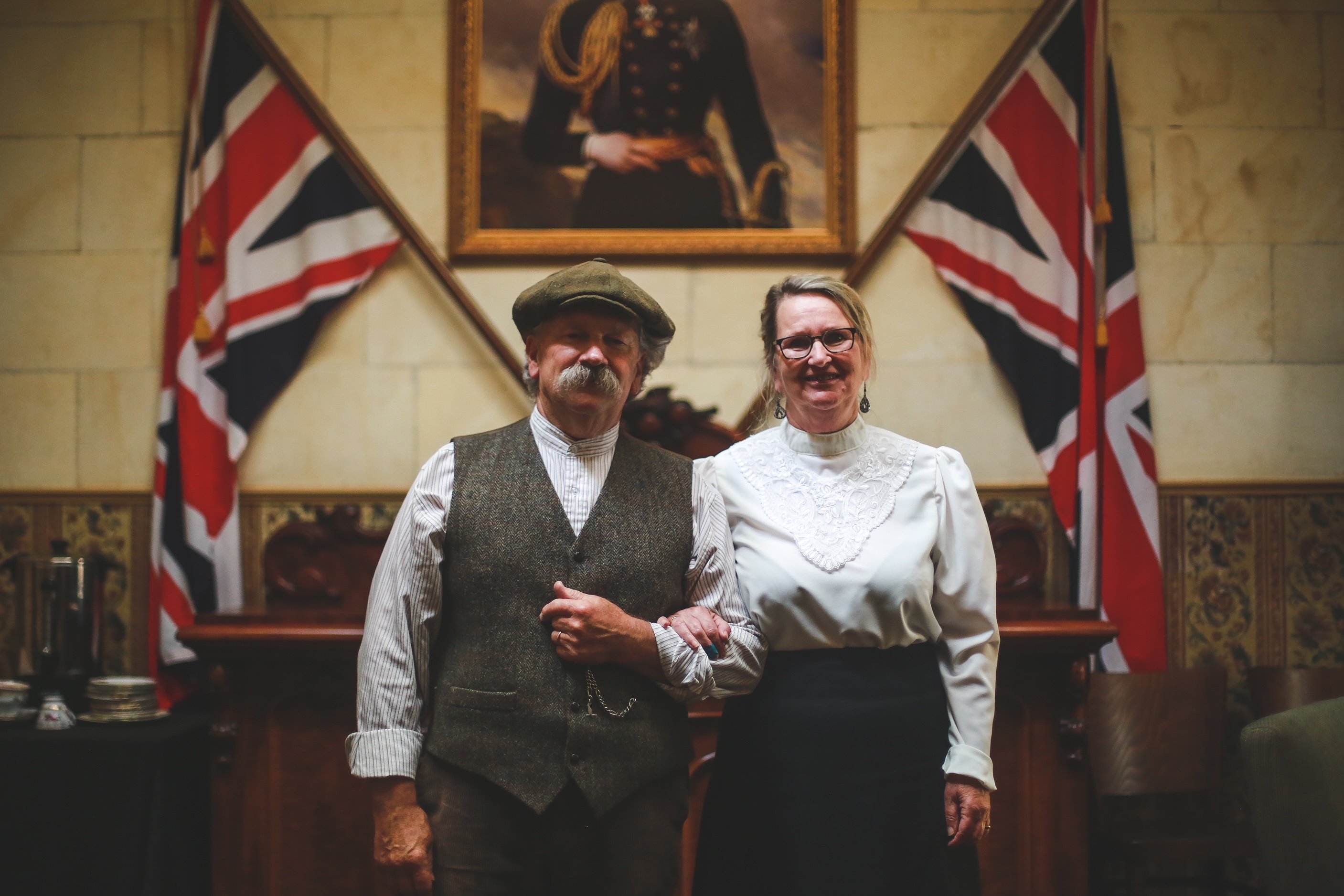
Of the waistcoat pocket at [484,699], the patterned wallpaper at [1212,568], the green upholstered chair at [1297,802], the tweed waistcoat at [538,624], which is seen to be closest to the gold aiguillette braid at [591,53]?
the patterned wallpaper at [1212,568]

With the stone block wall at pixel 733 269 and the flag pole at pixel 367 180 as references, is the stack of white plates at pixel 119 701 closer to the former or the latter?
the stone block wall at pixel 733 269

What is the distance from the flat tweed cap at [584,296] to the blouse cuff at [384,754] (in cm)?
69

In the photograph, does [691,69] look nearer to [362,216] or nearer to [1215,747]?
[362,216]

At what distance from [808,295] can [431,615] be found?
0.90 meters

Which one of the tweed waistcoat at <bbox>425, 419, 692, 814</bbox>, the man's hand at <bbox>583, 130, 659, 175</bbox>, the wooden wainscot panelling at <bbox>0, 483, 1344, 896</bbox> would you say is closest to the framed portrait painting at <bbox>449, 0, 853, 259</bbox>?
the man's hand at <bbox>583, 130, 659, 175</bbox>

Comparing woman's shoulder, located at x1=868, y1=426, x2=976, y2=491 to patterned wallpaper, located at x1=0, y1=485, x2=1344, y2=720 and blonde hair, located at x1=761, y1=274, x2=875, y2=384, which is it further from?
patterned wallpaper, located at x1=0, y1=485, x2=1344, y2=720

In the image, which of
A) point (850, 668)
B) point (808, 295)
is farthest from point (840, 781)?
point (808, 295)

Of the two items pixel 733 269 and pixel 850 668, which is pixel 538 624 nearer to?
pixel 850 668

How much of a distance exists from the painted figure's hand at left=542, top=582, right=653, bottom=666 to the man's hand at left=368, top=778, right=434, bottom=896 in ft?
1.10

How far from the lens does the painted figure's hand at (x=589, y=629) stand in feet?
4.86

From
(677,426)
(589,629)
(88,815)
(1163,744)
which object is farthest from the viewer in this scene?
(677,426)

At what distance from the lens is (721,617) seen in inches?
64.8

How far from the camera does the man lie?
148 cm

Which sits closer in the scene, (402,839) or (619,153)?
(402,839)
